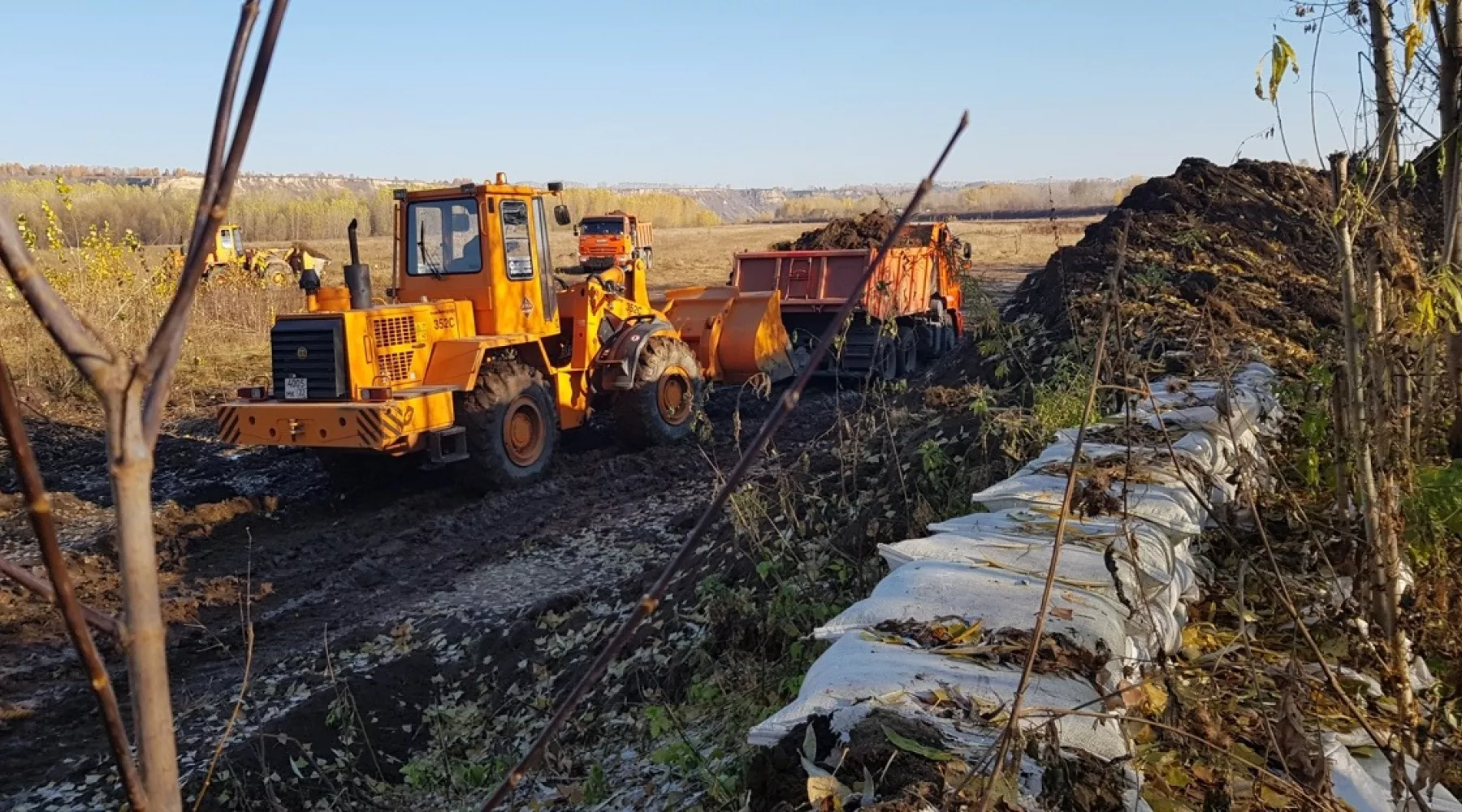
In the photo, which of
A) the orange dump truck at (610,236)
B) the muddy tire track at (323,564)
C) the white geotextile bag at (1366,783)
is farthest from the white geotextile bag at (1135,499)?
the orange dump truck at (610,236)

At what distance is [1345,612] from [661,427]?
7.84 m

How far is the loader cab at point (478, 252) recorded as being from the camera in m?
9.60

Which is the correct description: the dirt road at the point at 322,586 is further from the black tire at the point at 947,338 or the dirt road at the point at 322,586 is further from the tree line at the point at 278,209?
the tree line at the point at 278,209

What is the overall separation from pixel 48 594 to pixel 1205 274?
9964 mm

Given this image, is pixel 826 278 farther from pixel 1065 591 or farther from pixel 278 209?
pixel 278 209

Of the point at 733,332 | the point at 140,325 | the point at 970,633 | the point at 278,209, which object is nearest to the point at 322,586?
the point at 733,332

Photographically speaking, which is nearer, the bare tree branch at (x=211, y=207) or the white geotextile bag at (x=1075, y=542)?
the bare tree branch at (x=211, y=207)

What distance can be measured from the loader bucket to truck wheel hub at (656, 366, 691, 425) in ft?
2.39

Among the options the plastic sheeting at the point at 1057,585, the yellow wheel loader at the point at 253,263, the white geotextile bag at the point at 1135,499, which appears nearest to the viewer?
the plastic sheeting at the point at 1057,585

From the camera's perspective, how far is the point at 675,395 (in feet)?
36.0

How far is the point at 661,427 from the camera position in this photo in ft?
34.8

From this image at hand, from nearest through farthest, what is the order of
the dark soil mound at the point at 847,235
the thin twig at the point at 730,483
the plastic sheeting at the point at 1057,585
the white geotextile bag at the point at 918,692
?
1. the thin twig at the point at 730,483
2. the white geotextile bag at the point at 918,692
3. the plastic sheeting at the point at 1057,585
4. the dark soil mound at the point at 847,235

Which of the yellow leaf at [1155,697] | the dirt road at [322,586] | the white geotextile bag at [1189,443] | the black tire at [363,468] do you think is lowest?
the dirt road at [322,586]

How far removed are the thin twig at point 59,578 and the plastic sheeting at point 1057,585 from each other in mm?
1681
